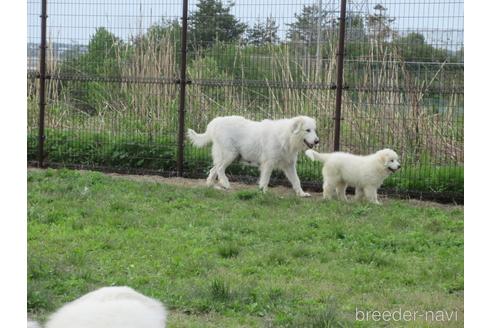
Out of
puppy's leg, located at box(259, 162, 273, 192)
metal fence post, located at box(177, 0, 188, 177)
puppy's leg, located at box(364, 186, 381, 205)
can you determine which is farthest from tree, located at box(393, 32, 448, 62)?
metal fence post, located at box(177, 0, 188, 177)

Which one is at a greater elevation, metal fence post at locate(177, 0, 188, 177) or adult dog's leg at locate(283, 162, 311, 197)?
metal fence post at locate(177, 0, 188, 177)

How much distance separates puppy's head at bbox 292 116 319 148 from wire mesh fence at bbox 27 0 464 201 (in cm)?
49

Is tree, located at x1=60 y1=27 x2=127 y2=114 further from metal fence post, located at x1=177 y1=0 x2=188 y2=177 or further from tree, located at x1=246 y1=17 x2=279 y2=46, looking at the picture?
tree, located at x1=246 y1=17 x2=279 y2=46

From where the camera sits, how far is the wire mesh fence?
11.2m

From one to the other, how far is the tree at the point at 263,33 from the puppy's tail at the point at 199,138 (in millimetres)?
1688

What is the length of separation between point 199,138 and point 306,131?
1.76 m

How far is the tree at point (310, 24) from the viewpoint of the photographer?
38.2 ft

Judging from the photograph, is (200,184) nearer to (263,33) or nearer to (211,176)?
(211,176)

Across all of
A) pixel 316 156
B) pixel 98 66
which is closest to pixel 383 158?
pixel 316 156

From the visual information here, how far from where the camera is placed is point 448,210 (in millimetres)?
10000

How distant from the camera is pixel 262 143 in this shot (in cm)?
1127

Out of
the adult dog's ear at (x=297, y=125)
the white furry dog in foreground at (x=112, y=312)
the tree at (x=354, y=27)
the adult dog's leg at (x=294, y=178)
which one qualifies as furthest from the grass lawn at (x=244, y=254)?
the tree at (x=354, y=27)

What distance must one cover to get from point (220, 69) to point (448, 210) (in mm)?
4387

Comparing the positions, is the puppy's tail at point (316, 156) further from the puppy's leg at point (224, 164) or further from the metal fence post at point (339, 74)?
the puppy's leg at point (224, 164)
